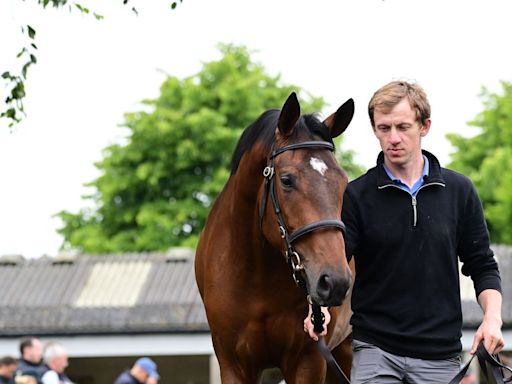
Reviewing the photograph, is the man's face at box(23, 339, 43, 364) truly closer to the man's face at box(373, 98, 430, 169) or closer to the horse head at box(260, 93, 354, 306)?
the horse head at box(260, 93, 354, 306)

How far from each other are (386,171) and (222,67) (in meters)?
37.9

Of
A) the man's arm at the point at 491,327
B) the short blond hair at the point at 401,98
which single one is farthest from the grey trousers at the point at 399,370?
the short blond hair at the point at 401,98

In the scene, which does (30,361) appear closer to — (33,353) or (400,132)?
(33,353)

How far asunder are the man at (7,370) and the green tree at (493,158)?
27.8 m

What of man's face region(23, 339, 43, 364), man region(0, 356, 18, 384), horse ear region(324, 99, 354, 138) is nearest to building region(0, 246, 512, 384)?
man's face region(23, 339, 43, 364)

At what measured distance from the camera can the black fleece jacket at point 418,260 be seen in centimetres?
469

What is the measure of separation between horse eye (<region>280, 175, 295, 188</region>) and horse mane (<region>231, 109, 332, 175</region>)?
0.27 metres

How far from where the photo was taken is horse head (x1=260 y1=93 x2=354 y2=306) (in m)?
5.16

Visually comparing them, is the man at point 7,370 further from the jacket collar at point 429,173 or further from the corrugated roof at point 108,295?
the corrugated roof at point 108,295

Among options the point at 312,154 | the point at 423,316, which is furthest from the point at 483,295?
the point at 312,154

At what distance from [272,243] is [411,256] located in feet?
4.34

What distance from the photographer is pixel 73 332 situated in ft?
80.9

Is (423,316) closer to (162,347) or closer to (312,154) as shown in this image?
(312,154)

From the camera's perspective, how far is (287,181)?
5.64m
